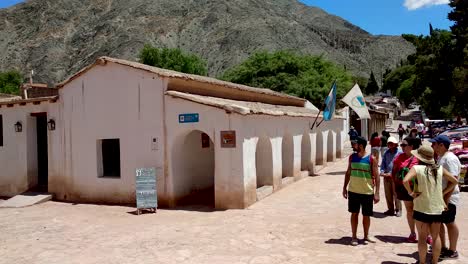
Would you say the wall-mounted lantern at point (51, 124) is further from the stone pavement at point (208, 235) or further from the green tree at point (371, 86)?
the green tree at point (371, 86)

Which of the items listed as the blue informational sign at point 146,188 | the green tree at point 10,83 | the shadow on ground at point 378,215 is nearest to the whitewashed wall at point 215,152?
the blue informational sign at point 146,188

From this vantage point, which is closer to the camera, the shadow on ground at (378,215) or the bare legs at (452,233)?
the bare legs at (452,233)

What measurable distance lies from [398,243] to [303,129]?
9019mm

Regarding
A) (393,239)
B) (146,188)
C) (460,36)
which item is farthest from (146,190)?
(460,36)

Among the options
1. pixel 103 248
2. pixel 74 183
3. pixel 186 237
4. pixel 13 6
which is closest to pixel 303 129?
pixel 74 183

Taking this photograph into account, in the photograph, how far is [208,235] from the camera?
316 inches

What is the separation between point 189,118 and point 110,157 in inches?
133

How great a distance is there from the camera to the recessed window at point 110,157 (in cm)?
1255

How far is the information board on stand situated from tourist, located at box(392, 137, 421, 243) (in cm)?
576

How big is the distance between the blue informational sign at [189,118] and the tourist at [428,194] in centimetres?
602

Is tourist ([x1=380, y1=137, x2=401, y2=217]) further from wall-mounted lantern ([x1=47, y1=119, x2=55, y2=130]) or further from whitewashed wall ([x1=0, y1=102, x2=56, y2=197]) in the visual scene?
whitewashed wall ([x1=0, y1=102, x2=56, y2=197])

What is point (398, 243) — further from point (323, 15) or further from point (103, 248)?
point (323, 15)

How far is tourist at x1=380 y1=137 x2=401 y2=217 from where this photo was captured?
8867 millimetres

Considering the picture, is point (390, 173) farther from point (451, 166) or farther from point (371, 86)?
point (371, 86)
